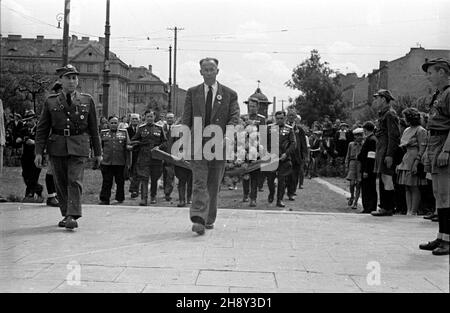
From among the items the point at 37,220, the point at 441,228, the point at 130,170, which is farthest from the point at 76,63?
the point at 441,228

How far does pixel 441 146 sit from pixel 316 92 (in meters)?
66.0

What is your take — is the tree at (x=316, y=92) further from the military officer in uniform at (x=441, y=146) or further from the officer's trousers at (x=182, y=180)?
the military officer in uniform at (x=441, y=146)

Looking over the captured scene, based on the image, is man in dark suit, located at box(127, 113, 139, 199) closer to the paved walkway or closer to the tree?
the paved walkway

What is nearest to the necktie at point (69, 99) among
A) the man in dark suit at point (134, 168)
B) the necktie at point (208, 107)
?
the necktie at point (208, 107)

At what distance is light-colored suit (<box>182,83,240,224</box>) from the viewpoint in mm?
6941

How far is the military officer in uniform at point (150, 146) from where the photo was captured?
39.1ft

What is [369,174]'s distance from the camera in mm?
10289

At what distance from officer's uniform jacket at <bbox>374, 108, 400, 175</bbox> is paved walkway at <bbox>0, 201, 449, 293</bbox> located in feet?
3.38

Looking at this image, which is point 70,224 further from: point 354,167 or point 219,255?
point 354,167

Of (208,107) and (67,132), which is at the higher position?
(208,107)

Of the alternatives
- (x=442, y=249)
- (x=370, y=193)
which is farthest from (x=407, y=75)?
(x=442, y=249)

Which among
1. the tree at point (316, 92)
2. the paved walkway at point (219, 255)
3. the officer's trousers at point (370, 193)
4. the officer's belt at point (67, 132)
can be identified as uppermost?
the tree at point (316, 92)

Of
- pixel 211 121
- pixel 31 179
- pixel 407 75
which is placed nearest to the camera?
pixel 211 121

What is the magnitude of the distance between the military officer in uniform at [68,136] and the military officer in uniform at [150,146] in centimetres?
449
